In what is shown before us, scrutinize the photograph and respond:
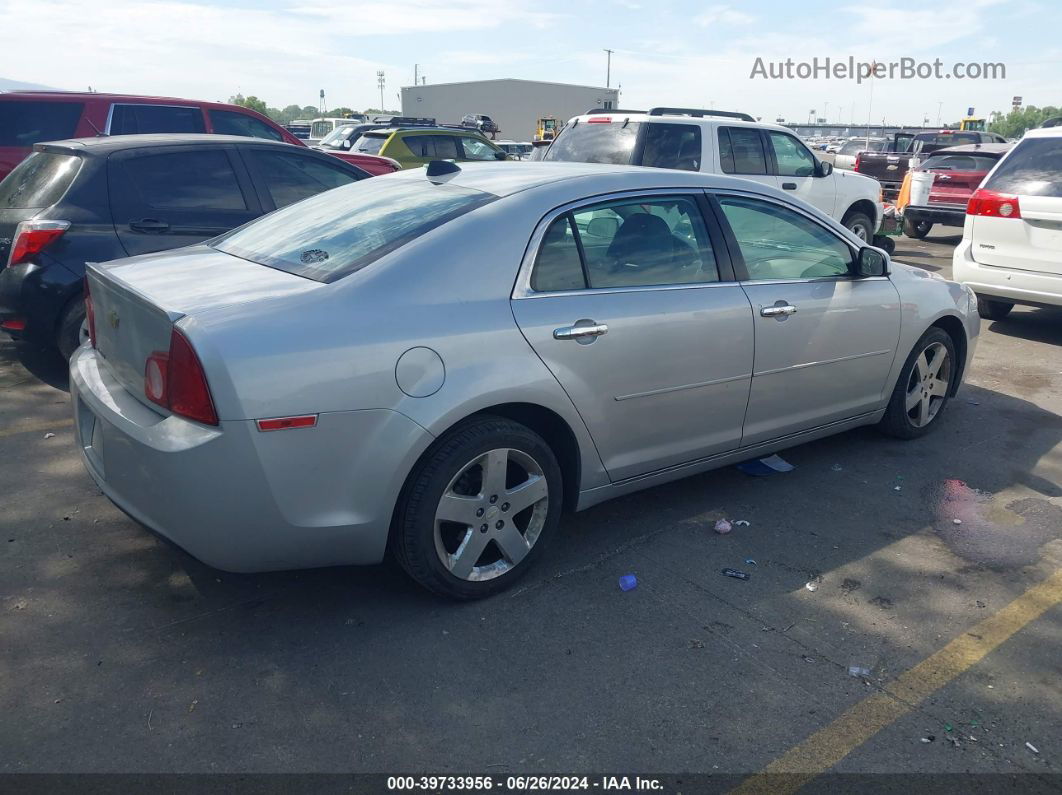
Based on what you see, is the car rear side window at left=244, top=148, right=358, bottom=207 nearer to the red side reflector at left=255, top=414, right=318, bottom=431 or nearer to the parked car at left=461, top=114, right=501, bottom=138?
the red side reflector at left=255, top=414, right=318, bottom=431

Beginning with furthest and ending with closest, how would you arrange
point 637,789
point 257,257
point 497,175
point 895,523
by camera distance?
1. point 895,523
2. point 497,175
3. point 257,257
4. point 637,789

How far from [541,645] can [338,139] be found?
19031 millimetres

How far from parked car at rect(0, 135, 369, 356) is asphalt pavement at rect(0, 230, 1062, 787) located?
4.90ft

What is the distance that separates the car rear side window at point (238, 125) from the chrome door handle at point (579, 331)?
22.1 ft

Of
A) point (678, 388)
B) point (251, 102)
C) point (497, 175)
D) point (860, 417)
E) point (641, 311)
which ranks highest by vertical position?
point (251, 102)

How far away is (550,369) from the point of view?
341 centimetres

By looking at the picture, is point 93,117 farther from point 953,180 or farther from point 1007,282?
point 953,180

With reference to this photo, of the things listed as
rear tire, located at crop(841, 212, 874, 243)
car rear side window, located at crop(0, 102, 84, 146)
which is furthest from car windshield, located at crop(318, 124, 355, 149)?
rear tire, located at crop(841, 212, 874, 243)

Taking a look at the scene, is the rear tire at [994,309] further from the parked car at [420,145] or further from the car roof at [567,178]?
the parked car at [420,145]

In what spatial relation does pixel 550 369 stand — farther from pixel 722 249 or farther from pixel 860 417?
pixel 860 417

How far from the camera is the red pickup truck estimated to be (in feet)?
26.7

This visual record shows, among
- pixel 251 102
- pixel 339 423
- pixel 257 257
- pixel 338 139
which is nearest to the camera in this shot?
pixel 339 423

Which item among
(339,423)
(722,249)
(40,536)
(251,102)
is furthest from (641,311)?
(251,102)

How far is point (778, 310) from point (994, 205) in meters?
4.82
